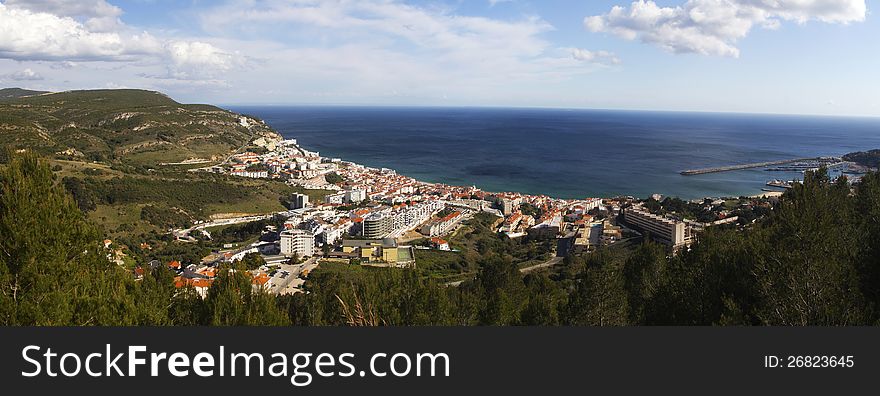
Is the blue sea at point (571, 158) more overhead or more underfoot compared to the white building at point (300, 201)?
more overhead

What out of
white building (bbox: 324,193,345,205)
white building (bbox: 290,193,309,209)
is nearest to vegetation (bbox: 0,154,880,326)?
white building (bbox: 290,193,309,209)

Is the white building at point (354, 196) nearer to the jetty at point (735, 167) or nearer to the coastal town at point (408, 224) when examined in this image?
the coastal town at point (408, 224)

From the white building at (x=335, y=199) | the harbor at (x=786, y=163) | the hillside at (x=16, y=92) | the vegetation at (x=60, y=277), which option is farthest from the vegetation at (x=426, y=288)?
the hillside at (x=16, y=92)

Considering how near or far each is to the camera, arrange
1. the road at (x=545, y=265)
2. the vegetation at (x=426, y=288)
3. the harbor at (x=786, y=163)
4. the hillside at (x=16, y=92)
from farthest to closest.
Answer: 1. the hillside at (x=16, y=92)
2. the harbor at (x=786, y=163)
3. the road at (x=545, y=265)
4. the vegetation at (x=426, y=288)

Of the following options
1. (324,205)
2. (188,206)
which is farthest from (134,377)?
(324,205)

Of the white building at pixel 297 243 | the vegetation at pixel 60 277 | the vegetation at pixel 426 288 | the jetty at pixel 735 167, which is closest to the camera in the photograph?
the vegetation at pixel 60 277

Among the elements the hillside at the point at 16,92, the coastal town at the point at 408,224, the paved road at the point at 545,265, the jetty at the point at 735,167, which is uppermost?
the hillside at the point at 16,92

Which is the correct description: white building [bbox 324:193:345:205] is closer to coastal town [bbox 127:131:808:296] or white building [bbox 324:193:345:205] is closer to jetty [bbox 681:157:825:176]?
coastal town [bbox 127:131:808:296]
